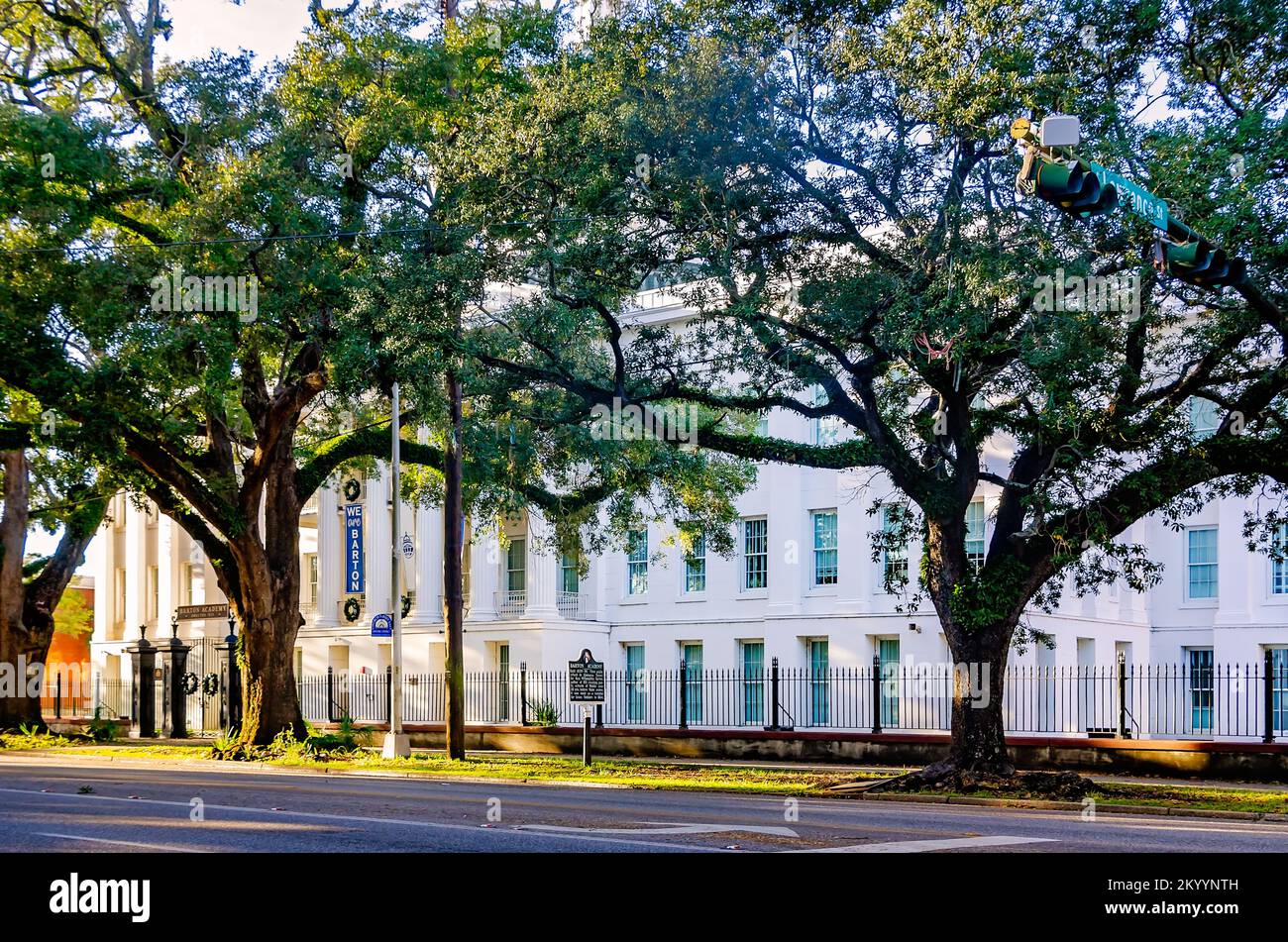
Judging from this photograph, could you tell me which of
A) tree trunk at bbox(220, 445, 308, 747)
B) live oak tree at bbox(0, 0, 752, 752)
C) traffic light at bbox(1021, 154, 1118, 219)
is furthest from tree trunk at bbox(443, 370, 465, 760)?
traffic light at bbox(1021, 154, 1118, 219)

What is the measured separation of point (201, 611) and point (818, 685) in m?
23.5

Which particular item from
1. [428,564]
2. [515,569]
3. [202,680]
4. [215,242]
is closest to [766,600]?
[515,569]

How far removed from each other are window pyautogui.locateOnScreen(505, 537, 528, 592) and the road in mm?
29196

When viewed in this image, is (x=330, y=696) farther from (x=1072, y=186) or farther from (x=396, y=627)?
(x=1072, y=186)

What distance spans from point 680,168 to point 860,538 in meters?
26.3

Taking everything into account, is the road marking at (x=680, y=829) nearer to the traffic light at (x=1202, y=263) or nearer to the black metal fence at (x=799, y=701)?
the traffic light at (x=1202, y=263)

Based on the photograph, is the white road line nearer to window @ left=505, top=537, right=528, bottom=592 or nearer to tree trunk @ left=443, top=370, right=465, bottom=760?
tree trunk @ left=443, top=370, right=465, bottom=760

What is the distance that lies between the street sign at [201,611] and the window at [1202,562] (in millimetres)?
32842

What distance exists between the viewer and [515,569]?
168ft

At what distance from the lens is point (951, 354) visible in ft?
59.0
